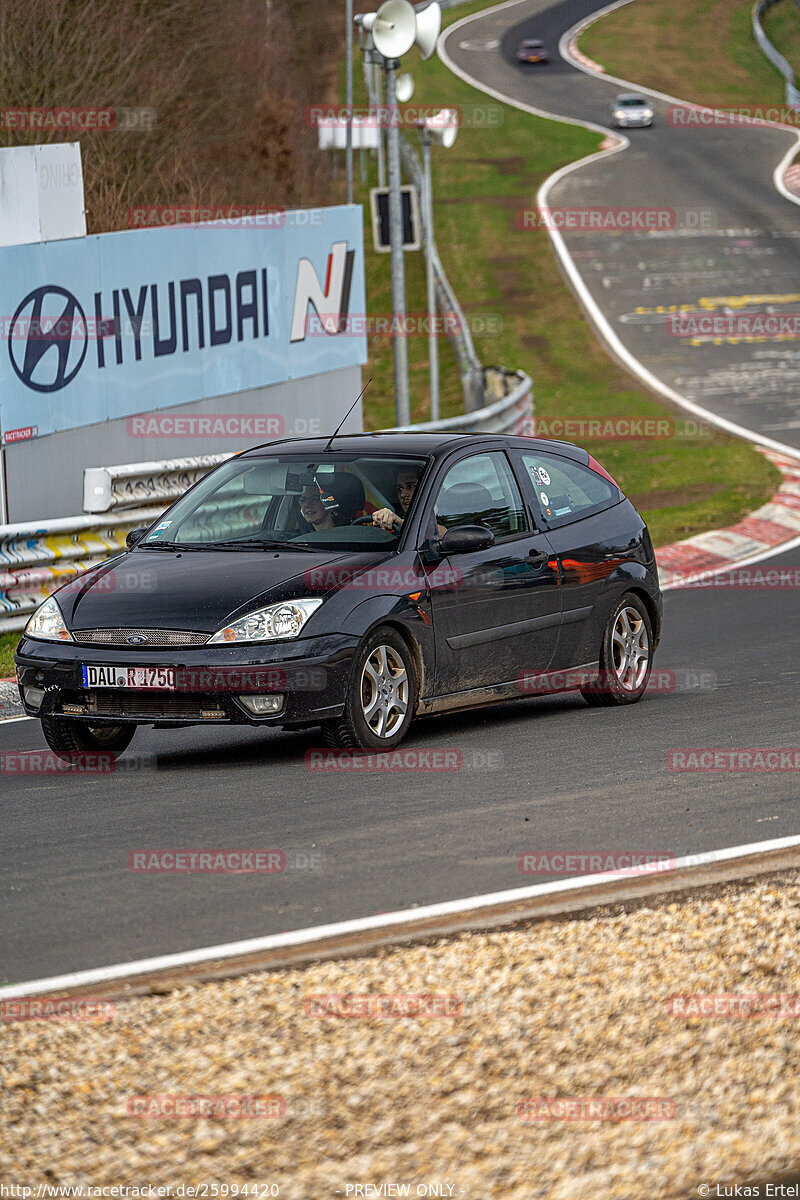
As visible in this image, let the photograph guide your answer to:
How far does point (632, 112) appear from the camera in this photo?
63.6 meters

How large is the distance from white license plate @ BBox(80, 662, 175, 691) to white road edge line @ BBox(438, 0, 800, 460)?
1786 cm

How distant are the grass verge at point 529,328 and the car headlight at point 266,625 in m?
10.3

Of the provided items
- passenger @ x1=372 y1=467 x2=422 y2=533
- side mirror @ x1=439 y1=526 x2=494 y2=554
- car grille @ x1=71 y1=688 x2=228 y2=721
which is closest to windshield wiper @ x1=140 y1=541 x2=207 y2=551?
passenger @ x1=372 y1=467 x2=422 y2=533

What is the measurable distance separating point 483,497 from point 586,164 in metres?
48.6

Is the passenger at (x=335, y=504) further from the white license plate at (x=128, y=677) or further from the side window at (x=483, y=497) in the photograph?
the white license plate at (x=128, y=677)

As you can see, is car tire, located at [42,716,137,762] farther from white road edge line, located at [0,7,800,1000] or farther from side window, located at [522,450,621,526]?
white road edge line, located at [0,7,800,1000]

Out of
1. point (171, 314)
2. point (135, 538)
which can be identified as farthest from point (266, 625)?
point (171, 314)

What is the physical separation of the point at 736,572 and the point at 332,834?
32.8 feet

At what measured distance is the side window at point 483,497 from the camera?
31.4ft

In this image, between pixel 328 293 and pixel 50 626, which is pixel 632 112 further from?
pixel 50 626

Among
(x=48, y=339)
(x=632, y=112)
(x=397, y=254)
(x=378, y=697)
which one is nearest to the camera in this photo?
(x=378, y=697)

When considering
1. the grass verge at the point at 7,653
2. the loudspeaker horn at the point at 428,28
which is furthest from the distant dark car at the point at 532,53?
the grass verge at the point at 7,653

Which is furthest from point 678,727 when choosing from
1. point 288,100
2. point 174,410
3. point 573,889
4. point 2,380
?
point 288,100

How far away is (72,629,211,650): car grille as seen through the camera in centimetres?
839
